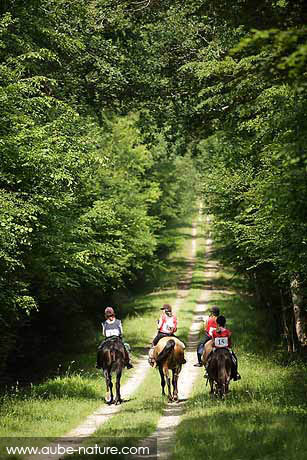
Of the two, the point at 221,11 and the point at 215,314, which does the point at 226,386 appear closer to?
the point at 215,314

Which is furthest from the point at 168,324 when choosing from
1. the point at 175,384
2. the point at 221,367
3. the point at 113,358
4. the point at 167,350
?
the point at 221,367

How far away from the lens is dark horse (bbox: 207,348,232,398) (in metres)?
15.6

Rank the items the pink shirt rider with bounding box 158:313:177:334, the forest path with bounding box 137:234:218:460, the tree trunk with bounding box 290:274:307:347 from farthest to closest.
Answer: the tree trunk with bounding box 290:274:307:347 → the pink shirt rider with bounding box 158:313:177:334 → the forest path with bounding box 137:234:218:460

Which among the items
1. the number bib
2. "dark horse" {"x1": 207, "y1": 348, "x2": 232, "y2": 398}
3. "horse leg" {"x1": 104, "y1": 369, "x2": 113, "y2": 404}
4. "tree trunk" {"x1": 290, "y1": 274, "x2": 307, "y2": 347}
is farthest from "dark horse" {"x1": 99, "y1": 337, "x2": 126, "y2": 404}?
"tree trunk" {"x1": 290, "y1": 274, "x2": 307, "y2": 347}

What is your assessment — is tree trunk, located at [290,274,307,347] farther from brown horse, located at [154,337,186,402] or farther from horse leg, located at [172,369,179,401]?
horse leg, located at [172,369,179,401]

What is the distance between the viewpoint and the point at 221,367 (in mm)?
15609

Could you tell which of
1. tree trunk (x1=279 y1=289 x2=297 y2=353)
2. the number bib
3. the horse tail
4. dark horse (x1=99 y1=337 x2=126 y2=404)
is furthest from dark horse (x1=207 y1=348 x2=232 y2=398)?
tree trunk (x1=279 y1=289 x2=297 y2=353)

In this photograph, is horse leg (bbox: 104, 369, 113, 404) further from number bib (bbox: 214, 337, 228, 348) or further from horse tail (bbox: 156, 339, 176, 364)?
number bib (bbox: 214, 337, 228, 348)

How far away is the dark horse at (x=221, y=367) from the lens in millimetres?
15609

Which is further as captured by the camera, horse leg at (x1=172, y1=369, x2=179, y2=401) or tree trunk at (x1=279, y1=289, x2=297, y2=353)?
tree trunk at (x1=279, y1=289, x2=297, y2=353)

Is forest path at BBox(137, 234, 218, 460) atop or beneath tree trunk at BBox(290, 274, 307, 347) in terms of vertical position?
beneath

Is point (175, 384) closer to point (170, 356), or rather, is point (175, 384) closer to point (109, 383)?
point (170, 356)

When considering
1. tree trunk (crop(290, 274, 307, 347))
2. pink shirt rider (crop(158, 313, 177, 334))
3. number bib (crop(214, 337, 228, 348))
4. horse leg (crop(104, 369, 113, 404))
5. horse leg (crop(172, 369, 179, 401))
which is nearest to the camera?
number bib (crop(214, 337, 228, 348))

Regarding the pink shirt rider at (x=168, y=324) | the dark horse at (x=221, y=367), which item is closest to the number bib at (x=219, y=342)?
the dark horse at (x=221, y=367)
